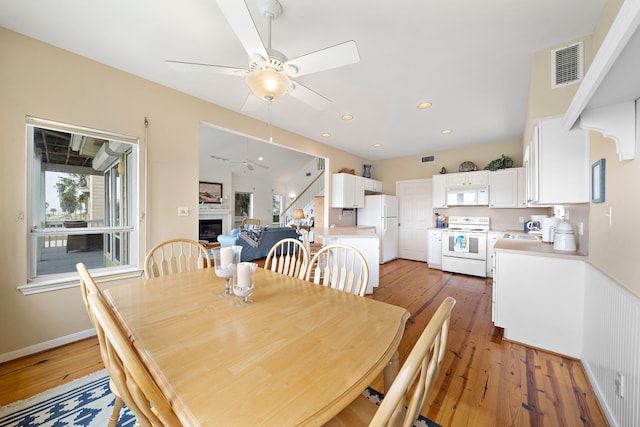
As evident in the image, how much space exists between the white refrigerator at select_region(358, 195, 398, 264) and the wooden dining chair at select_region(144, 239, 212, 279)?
3.73 metres

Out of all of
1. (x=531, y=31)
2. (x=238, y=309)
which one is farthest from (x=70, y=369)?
(x=531, y=31)

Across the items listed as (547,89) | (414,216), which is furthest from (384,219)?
(547,89)

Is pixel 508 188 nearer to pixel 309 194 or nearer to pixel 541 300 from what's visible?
pixel 541 300

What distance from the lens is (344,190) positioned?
195 inches

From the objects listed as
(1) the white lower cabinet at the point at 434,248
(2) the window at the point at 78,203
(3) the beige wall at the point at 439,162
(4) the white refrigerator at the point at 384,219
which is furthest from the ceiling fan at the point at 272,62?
(3) the beige wall at the point at 439,162

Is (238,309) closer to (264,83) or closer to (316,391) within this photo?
(316,391)

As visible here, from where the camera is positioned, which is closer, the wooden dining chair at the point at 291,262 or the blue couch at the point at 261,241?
the wooden dining chair at the point at 291,262

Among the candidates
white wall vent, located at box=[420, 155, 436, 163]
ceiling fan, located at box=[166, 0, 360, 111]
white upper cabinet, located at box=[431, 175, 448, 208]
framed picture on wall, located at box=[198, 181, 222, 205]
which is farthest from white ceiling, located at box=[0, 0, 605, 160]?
framed picture on wall, located at box=[198, 181, 222, 205]

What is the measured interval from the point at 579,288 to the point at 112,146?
4508mm

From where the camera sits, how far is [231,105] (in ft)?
10.1

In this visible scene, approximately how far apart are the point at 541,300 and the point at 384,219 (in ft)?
10.8

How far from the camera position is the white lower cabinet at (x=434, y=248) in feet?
16.2

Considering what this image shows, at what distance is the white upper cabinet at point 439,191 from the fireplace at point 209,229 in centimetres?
704

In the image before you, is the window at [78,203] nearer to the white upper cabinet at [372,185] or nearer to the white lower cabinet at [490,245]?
the white upper cabinet at [372,185]
